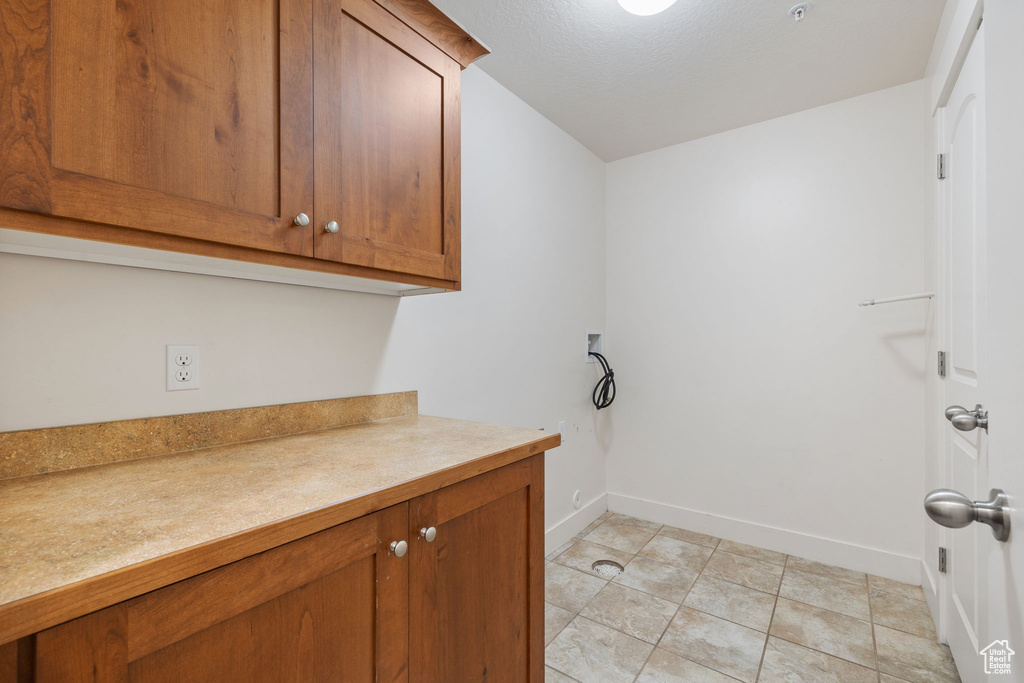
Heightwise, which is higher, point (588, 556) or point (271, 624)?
point (271, 624)

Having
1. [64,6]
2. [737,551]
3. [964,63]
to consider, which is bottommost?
[737,551]

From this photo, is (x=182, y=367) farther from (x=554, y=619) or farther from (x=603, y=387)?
(x=603, y=387)

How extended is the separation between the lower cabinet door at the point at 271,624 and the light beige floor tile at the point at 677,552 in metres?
1.94

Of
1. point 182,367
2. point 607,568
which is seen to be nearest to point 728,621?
point 607,568

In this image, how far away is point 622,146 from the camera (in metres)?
2.91

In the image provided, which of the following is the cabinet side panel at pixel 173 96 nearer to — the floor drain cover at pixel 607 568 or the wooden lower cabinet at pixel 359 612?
the wooden lower cabinet at pixel 359 612

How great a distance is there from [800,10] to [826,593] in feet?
8.18

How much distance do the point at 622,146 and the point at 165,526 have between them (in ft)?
9.79

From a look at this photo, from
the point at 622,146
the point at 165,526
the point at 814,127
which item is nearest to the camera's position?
the point at 165,526

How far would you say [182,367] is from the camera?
114 centimetres

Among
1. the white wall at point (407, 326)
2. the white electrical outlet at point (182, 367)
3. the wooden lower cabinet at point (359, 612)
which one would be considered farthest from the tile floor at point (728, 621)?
the white electrical outlet at point (182, 367)

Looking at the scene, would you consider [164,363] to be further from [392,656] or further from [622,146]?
[622,146]

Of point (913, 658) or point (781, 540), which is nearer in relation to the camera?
point (913, 658)

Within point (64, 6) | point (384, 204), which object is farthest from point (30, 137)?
point (384, 204)
